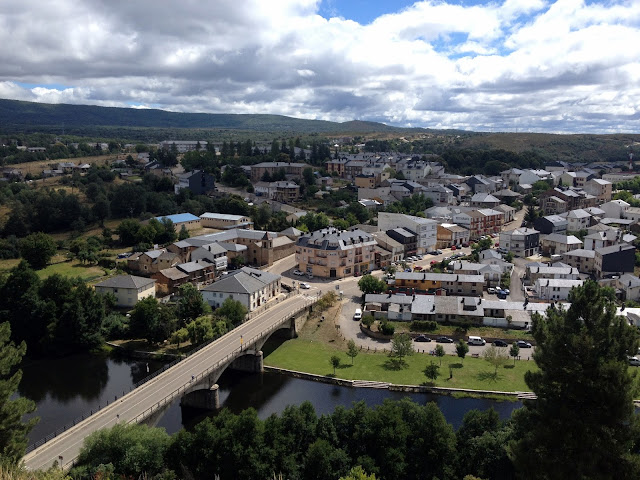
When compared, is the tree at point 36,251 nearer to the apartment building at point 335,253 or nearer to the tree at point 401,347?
the apartment building at point 335,253

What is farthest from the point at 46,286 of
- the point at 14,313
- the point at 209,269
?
the point at 209,269

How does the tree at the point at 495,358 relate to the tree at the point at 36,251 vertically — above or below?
below

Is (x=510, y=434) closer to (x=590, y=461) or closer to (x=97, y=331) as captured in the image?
(x=590, y=461)

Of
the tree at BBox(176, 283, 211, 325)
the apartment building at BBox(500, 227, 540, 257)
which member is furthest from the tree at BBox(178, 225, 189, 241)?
the apartment building at BBox(500, 227, 540, 257)

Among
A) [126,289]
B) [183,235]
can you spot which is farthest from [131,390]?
[183,235]

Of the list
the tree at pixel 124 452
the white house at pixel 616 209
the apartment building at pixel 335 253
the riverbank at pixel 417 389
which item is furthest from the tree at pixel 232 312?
the white house at pixel 616 209
